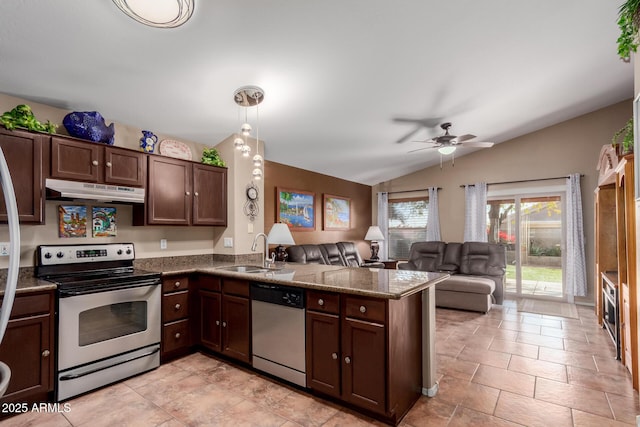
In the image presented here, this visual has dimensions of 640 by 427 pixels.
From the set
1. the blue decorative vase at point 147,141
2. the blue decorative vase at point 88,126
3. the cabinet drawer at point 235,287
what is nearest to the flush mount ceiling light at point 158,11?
the blue decorative vase at point 88,126

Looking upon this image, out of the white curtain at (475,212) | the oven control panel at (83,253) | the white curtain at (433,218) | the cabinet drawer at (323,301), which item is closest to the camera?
the cabinet drawer at (323,301)

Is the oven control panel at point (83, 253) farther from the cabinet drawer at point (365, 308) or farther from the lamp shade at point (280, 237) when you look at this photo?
the cabinet drawer at point (365, 308)

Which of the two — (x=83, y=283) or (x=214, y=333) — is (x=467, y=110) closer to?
(x=214, y=333)

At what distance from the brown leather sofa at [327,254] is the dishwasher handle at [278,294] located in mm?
2191

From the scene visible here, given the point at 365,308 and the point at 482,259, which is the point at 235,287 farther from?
the point at 482,259

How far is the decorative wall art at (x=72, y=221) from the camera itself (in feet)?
9.36

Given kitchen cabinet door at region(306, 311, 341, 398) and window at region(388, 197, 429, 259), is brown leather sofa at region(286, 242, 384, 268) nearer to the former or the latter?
window at region(388, 197, 429, 259)

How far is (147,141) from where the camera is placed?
10.7 ft

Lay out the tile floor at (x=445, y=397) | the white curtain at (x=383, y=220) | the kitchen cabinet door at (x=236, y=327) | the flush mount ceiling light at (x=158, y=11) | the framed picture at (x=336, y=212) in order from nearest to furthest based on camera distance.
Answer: the flush mount ceiling light at (x=158, y=11) → the tile floor at (x=445, y=397) → the kitchen cabinet door at (x=236, y=327) → the framed picture at (x=336, y=212) → the white curtain at (x=383, y=220)

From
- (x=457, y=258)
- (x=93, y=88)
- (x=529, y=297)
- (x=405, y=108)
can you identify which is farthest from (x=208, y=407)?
(x=529, y=297)

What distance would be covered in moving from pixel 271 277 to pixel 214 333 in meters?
1.01

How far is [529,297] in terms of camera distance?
5656 millimetres

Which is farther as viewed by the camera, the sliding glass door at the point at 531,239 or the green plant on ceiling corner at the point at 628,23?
the sliding glass door at the point at 531,239

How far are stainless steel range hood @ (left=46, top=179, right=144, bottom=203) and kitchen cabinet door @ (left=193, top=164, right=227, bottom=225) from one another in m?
0.66
